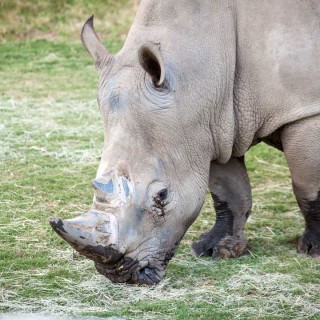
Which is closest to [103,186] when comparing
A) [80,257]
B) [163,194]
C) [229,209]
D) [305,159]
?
[163,194]

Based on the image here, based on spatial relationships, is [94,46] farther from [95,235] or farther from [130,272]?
[130,272]

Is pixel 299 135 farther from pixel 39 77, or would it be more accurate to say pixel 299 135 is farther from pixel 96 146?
pixel 39 77

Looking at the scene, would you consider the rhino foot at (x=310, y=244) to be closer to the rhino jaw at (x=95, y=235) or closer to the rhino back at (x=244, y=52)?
the rhino back at (x=244, y=52)

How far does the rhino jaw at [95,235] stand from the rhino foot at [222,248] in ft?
4.37

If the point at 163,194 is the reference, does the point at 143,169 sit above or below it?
above

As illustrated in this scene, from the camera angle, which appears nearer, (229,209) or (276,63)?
(276,63)

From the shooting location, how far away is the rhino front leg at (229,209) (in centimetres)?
678

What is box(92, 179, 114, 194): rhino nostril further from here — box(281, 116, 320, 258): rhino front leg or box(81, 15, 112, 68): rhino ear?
box(281, 116, 320, 258): rhino front leg

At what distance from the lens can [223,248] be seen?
6727 millimetres

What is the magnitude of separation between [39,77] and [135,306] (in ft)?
26.6

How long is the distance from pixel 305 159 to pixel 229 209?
0.82 metres

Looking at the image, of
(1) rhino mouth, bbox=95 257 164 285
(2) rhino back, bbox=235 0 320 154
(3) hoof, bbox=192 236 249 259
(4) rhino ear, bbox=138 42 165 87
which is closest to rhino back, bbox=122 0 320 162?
(2) rhino back, bbox=235 0 320 154

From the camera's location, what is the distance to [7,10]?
Answer: 16188 mm

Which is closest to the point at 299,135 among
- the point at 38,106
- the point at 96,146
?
the point at 96,146
